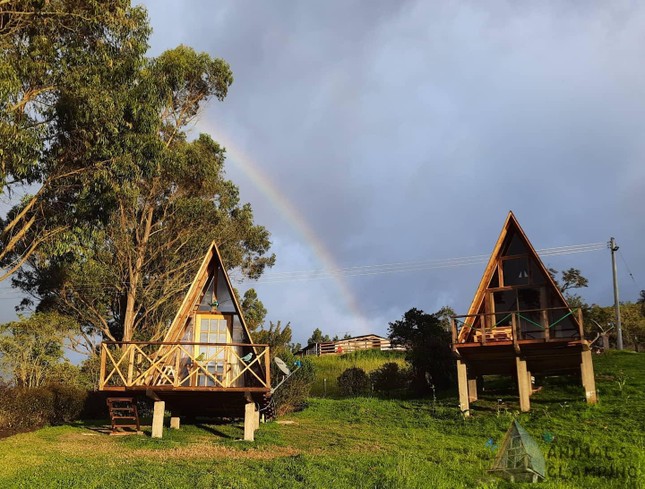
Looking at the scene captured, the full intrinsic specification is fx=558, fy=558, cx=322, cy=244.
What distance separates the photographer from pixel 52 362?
2533cm

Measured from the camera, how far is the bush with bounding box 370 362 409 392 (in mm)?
31234

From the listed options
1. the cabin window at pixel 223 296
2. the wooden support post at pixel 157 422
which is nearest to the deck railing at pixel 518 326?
the cabin window at pixel 223 296

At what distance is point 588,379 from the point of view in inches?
756

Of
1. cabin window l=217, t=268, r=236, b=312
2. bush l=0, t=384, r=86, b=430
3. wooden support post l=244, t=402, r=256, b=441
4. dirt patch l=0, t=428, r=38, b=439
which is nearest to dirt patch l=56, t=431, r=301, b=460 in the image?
wooden support post l=244, t=402, r=256, b=441

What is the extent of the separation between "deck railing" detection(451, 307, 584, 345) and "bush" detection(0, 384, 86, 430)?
1495 centimetres

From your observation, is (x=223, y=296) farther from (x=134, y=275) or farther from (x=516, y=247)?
(x=134, y=275)

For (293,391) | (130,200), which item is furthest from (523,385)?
(130,200)

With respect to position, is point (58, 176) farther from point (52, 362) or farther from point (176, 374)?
point (52, 362)

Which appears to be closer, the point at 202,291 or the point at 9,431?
the point at 9,431

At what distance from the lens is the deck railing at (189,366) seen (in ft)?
55.3

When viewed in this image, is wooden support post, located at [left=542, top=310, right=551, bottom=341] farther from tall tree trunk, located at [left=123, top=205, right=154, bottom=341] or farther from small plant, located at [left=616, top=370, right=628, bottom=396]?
tall tree trunk, located at [left=123, top=205, right=154, bottom=341]

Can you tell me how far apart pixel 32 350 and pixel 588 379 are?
2283cm

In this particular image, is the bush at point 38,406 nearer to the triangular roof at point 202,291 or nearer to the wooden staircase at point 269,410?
the triangular roof at point 202,291

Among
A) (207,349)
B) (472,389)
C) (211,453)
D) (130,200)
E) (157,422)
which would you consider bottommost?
(211,453)
